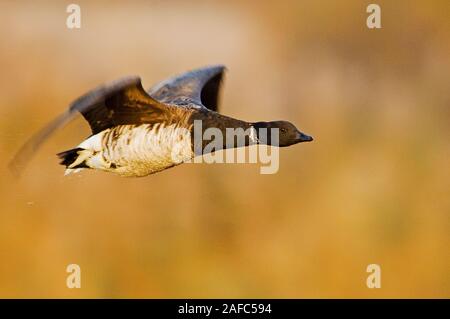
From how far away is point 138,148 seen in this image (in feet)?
11.8

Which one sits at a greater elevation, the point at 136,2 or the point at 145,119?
the point at 136,2

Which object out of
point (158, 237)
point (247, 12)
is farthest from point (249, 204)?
point (247, 12)

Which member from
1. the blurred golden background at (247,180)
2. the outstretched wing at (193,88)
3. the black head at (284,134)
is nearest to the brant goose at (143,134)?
the black head at (284,134)

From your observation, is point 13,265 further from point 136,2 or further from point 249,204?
point 136,2

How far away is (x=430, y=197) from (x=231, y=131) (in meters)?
3.20

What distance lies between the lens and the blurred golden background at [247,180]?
600 cm

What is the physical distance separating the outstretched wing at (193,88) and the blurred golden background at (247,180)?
1.21m

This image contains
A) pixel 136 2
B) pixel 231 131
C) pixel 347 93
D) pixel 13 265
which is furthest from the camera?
pixel 136 2

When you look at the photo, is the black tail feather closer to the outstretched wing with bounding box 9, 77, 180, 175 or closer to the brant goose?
the brant goose

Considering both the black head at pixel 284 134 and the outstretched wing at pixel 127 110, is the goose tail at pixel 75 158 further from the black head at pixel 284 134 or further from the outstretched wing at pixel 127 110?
the black head at pixel 284 134

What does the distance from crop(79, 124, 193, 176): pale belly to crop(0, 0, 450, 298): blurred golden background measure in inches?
73.8

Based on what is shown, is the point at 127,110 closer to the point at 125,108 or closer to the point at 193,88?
the point at 125,108

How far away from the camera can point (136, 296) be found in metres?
5.95

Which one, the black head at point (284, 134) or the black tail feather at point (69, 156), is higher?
the black head at point (284, 134)
